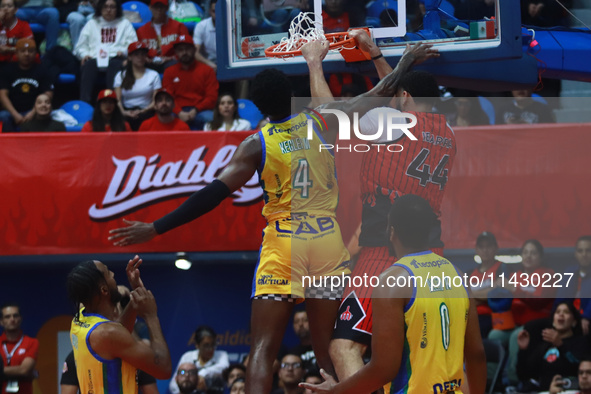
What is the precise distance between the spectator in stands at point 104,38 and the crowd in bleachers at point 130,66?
0.01 meters

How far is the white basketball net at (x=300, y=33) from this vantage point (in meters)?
6.91

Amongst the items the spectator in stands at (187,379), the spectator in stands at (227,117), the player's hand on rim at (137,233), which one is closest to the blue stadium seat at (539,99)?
the spectator in stands at (227,117)

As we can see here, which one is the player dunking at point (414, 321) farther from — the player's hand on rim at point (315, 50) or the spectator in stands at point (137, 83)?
the spectator in stands at point (137, 83)

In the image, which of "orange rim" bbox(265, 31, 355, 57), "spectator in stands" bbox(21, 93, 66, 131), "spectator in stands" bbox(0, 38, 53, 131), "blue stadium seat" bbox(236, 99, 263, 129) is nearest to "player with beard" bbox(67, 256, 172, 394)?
"orange rim" bbox(265, 31, 355, 57)

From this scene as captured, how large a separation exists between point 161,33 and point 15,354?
5.13 metres

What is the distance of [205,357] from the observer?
10.1 m

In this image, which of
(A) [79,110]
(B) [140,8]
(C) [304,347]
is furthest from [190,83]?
(C) [304,347]

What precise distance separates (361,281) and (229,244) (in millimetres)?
4837

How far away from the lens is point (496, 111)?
11.5 metres

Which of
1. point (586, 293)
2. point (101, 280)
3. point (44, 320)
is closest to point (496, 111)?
point (586, 293)

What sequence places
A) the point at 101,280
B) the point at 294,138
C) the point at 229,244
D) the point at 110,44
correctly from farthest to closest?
the point at 110,44 < the point at 229,244 < the point at 294,138 < the point at 101,280

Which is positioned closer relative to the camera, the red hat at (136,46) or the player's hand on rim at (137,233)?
the player's hand on rim at (137,233)

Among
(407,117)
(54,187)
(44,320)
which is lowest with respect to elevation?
(44,320)

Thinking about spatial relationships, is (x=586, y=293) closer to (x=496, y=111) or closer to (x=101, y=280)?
(x=496, y=111)
